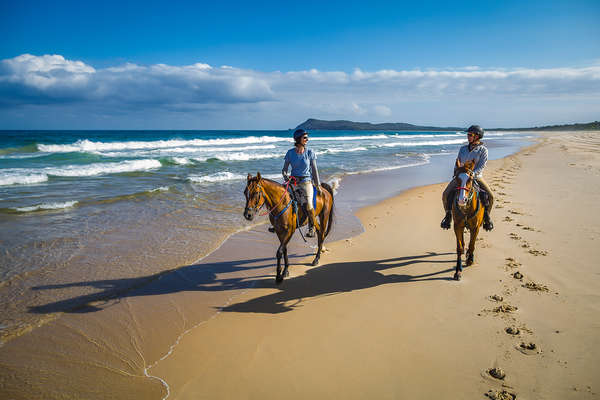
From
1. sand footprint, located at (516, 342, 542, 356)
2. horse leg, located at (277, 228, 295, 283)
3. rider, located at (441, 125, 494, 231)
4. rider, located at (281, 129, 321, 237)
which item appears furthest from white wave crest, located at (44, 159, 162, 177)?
sand footprint, located at (516, 342, 542, 356)

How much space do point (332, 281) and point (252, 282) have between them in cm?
141

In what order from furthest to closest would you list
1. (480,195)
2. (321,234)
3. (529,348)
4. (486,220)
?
(321,234), (486,220), (480,195), (529,348)

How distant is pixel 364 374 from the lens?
3.19 meters

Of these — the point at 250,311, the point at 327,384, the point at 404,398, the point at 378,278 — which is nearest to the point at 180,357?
the point at 250,311

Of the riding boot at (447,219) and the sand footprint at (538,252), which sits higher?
the riding boot at (447,219)

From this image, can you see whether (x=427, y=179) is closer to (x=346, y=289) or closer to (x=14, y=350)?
(x=346, y=289)

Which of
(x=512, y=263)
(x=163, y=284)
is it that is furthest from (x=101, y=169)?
(x=512, y=263)

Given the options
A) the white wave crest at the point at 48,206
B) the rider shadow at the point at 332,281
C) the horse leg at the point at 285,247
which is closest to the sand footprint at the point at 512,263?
the rider shadow at the point at 332,281

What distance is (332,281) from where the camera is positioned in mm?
5355

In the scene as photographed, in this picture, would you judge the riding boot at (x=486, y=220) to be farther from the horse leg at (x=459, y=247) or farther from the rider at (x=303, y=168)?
the rider at (x=303, y=168)

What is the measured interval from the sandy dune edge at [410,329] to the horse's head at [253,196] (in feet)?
4.42

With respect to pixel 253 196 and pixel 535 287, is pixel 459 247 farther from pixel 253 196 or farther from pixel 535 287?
pixel 253 196

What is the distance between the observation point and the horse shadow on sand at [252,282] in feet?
15.2

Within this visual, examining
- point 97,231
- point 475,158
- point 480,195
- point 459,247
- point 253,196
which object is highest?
point 475,158
